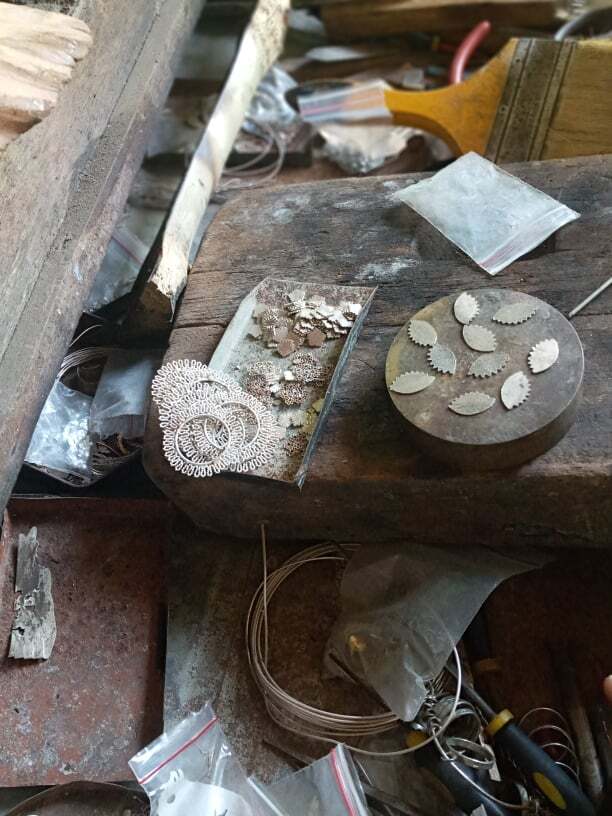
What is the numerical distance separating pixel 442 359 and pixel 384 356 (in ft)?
0.52

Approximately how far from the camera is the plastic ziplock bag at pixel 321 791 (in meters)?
1.30

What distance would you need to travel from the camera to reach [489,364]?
1296mm

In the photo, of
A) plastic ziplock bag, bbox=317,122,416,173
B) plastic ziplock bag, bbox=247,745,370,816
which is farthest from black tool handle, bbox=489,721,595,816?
plastic ziplock bag, bbox=317,122,416,173

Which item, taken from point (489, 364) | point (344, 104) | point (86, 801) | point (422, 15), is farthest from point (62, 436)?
point (422, 15)

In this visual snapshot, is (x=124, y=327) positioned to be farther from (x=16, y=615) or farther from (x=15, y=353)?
(x=16, y=615)

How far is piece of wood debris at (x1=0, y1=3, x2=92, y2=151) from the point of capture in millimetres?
1301

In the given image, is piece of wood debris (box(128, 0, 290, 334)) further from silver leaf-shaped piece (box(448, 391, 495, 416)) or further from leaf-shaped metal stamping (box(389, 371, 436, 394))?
silver leaf-shaped piece (box(448, 391, 495, 416))

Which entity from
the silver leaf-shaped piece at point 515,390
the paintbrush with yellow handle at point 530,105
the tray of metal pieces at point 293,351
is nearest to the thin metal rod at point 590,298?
the silver leaf-shaped piece at point 515,390

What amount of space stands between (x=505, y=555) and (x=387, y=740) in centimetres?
40

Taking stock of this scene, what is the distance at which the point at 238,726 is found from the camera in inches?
56.6

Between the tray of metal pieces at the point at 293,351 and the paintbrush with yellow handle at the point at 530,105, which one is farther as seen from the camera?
the paintbrush with yellow handle at the point at 530,105

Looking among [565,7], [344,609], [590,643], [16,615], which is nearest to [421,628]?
[344,609]

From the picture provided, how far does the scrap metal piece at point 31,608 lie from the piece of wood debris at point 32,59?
0.80 metres

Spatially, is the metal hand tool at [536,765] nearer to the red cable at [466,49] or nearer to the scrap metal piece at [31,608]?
the scrap metal piece at [31,608]
